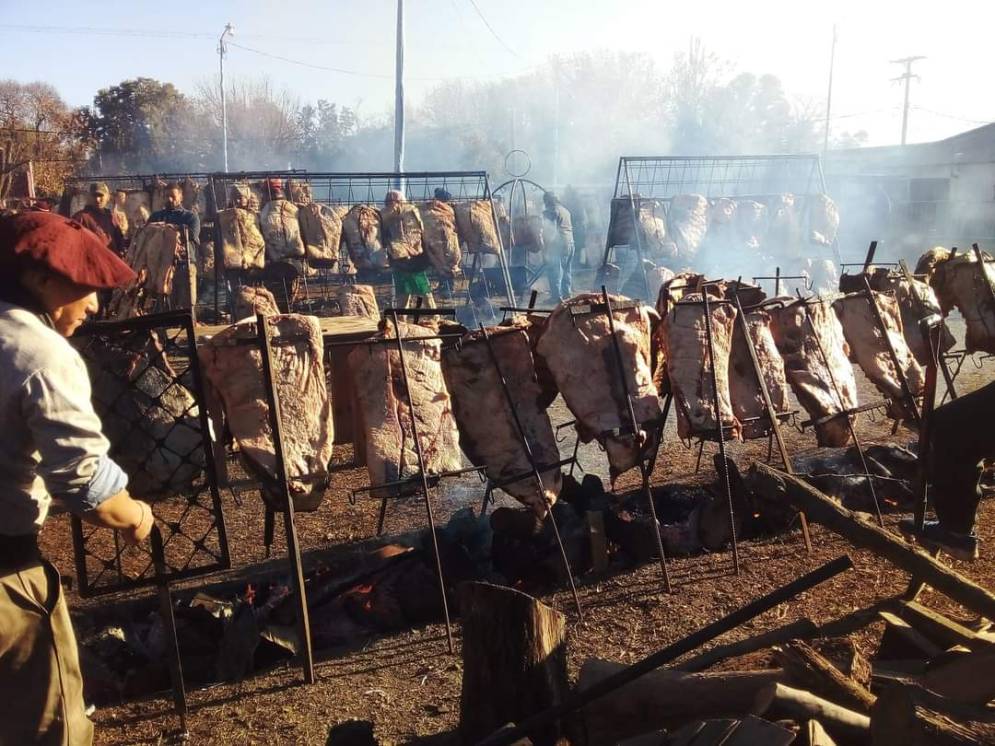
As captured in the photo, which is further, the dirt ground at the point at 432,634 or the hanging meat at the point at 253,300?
the hanging meat at the point at 253,300


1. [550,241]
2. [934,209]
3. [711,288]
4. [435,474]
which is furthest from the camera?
[934,209]

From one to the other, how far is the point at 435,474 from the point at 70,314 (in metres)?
2.46

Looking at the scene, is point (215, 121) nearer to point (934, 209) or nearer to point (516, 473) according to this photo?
point (934, 209)

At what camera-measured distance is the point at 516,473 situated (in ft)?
17.7

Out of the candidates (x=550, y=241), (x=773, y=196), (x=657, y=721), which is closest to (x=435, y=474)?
(x=657, y=721)

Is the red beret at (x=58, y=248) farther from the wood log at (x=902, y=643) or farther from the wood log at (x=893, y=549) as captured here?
the wood log at (x=902, y=643)

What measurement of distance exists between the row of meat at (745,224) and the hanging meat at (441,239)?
14.2ft

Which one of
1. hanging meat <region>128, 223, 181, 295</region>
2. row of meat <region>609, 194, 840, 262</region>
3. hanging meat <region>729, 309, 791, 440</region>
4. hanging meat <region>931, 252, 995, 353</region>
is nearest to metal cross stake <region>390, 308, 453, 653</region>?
hanging meat <region>729, 309, 791, 440</region>

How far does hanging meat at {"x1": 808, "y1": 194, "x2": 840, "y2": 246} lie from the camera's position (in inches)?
682

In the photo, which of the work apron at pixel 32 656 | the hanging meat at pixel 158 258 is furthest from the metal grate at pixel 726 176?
the work apron at pixel 32 656

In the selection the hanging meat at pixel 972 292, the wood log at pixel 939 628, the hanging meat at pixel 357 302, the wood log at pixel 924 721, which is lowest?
the wood log at pixel 939 628

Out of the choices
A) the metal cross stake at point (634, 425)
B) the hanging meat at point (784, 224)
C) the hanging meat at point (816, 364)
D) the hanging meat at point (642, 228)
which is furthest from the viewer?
the hanging meat at point (784, 224)

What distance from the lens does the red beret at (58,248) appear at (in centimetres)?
285

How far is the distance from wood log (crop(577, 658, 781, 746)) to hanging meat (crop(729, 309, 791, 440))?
248cm
